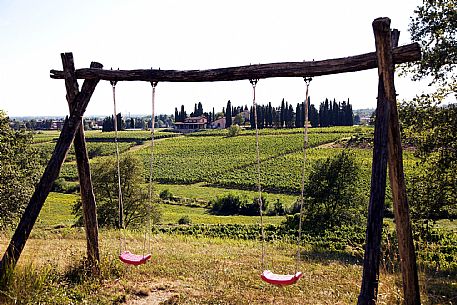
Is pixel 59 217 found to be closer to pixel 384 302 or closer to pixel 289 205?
pixel 289 205

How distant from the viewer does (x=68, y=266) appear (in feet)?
20.0

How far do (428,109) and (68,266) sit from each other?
8.64 m

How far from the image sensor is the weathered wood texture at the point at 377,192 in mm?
4055

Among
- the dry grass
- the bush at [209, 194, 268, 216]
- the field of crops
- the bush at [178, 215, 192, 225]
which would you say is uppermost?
the dry grass

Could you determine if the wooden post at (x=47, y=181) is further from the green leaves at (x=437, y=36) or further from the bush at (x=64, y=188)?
the bush at (x=64, y=188)

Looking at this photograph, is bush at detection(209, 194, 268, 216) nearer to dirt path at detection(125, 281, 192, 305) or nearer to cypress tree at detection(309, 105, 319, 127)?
dirt path at detection(125, 281, 192, 305)

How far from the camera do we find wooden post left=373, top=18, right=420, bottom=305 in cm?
411

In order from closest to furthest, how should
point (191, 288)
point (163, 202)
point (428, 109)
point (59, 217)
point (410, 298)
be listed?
point (410, 298) → point (191, 288) → point (428, 109) → point (59, 217) → point (163, 202)

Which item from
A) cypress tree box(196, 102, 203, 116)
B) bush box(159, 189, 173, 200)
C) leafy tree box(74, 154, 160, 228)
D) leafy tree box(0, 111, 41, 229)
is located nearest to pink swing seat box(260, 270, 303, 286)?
leafy tree box(0, 111, 41, 229)

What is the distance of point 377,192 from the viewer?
411 cm

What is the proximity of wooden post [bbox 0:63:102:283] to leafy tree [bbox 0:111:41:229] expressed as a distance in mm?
13665

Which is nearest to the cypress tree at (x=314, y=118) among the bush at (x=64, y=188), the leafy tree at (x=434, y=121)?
the bush at (x=64, y=188)

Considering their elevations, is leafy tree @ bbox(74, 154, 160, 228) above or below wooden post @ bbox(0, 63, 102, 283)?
below

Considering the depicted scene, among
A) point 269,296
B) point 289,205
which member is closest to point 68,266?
point 269,296
